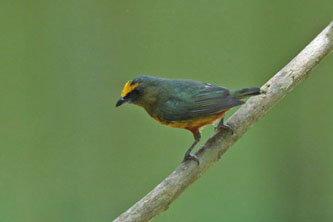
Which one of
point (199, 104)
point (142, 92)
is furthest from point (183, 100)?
point (142, 92)

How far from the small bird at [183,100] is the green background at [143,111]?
4.84 ft

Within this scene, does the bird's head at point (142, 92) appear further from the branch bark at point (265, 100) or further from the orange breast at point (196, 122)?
the branch bark at point (265, 100)

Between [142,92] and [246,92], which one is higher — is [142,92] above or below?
above

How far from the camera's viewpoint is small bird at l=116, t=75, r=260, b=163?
3.73m

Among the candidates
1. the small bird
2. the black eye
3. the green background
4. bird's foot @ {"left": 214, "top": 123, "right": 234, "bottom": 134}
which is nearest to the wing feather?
the small bird

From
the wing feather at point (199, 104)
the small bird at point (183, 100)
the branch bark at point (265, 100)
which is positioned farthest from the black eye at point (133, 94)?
the branch bark at point (265, 100)

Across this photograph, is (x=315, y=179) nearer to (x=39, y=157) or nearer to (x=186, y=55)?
(x=186, y=55)

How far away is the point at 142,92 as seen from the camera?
3.91 meters

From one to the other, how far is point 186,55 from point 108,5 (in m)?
0.89

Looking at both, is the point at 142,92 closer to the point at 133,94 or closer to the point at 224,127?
the point at 133,94

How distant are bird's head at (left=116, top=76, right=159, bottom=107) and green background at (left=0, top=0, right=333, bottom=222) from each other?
147 centimetres

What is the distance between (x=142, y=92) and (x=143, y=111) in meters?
1.62

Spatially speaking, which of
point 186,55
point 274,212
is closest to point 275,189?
point 274,212

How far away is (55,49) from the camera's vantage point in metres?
5.46
